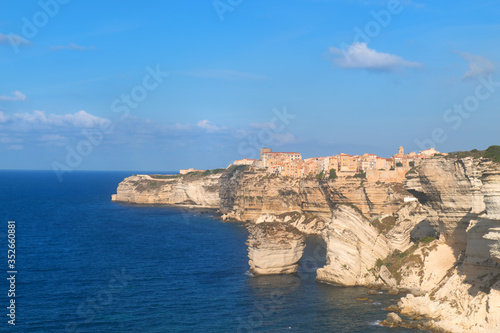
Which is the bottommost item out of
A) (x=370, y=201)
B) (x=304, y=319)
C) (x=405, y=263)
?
(x=304, y=319)

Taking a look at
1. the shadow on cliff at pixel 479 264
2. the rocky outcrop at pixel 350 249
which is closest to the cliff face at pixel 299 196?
the rocky outcrop at pixel 350 249

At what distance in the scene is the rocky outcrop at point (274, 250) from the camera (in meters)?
52.2

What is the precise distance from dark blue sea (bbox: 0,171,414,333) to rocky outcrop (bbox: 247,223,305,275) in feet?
5.21

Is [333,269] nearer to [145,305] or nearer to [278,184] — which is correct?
[145,305]

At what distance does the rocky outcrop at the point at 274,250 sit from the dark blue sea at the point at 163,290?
159 centimetres

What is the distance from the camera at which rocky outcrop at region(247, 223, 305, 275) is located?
52.2 m

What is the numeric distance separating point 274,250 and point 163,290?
13794 millimetres

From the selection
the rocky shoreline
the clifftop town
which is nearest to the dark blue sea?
the rocky shoreline

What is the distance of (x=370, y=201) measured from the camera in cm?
8200

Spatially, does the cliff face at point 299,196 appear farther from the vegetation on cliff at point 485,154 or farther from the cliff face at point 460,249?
the vegetation on cliff at point 485,154

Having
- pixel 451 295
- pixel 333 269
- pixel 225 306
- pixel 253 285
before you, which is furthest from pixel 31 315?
pixel 451 295

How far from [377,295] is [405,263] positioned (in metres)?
5.18

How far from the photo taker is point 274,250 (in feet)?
173

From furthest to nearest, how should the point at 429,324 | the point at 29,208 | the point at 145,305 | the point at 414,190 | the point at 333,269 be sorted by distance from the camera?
1. the point at 29,208
2. the point at 333,269
3. the point at 414,190
4. the point at 145,305
5. the point at 429,324
